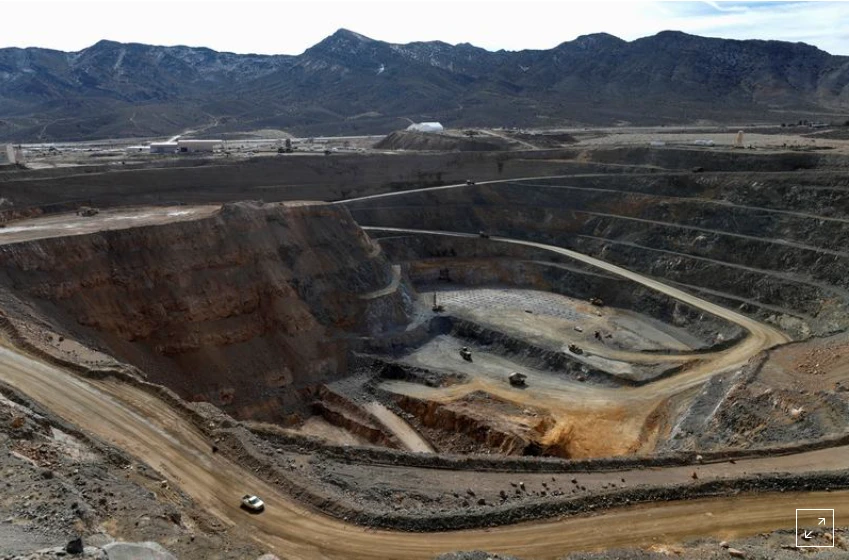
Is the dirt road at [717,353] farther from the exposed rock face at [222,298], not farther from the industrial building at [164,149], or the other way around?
the industrial building at [164,149]

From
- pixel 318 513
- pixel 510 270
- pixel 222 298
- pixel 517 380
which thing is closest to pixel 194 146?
pixel 222 298

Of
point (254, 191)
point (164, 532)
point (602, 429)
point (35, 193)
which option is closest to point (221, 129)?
point (254, 191)

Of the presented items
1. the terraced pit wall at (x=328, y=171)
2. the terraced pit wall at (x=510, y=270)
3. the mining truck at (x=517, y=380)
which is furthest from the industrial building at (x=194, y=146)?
the mining truck at (x=517, y=380)

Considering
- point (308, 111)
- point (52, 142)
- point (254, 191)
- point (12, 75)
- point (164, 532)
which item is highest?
point (12, 75)

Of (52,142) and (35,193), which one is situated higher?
(52,142)

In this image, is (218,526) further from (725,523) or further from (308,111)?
(308,111)

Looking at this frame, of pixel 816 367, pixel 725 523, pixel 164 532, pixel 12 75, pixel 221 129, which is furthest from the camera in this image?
pixel 12 75

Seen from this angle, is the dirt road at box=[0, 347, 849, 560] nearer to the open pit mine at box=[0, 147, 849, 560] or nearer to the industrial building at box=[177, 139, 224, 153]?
the open pit mine at box=[0, 147, 849, 560]
